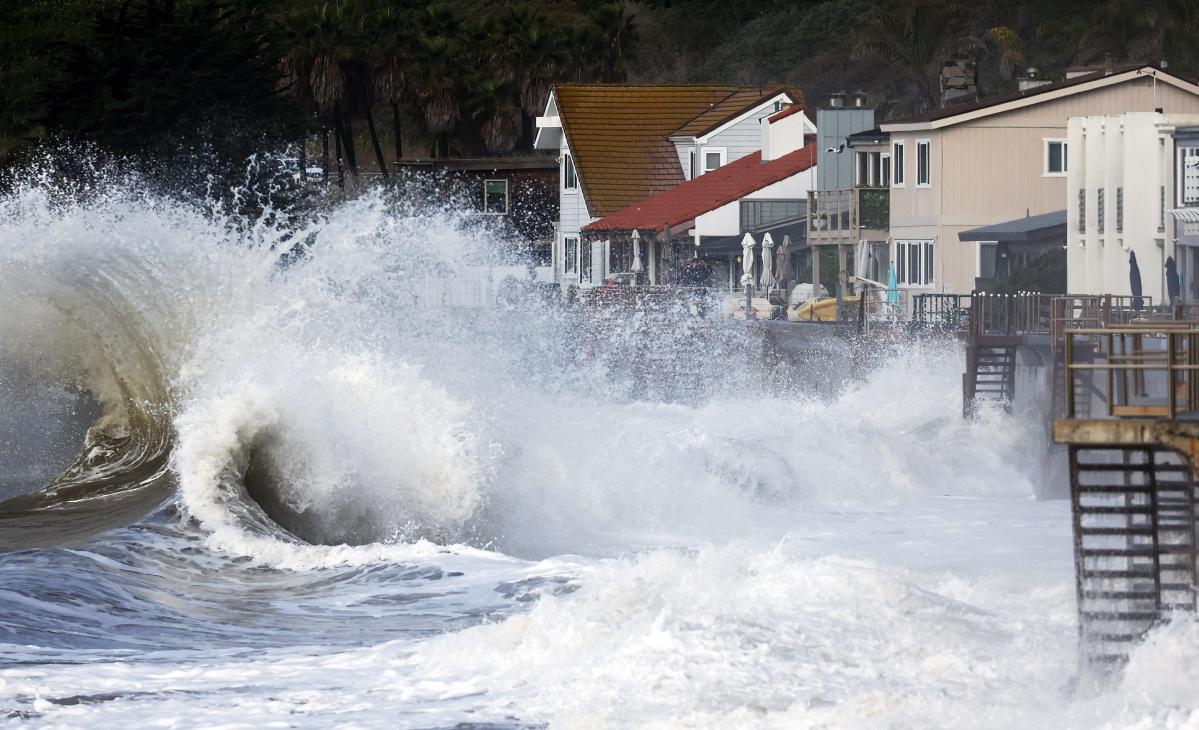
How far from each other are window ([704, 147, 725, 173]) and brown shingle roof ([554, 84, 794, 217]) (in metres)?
0.85

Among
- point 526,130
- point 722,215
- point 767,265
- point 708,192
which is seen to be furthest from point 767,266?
point 526,130

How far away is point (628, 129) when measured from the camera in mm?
64625

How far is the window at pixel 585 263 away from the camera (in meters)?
61.5

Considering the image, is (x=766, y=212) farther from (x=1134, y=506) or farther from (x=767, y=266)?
(x=1134, y=506)

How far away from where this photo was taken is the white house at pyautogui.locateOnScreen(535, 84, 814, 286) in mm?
62688

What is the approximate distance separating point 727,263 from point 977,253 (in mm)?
13081

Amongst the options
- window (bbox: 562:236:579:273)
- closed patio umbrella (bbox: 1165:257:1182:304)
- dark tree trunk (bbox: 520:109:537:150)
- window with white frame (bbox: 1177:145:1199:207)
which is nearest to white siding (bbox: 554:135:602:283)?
window (bbox: 562:236:579:273)

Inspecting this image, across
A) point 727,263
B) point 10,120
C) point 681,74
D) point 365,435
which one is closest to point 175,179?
point 10,120

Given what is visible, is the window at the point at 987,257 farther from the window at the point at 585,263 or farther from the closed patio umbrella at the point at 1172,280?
the window at the point at 585,263

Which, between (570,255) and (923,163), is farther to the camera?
(570,255)

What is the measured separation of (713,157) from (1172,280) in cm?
3184

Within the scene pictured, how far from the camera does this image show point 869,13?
8306cm

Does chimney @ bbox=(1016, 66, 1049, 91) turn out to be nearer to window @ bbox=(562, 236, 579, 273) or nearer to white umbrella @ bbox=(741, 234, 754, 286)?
white umbrella @ bbox=(741, 234, 754, 286)

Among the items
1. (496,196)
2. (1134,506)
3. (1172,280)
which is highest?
(496,196)
